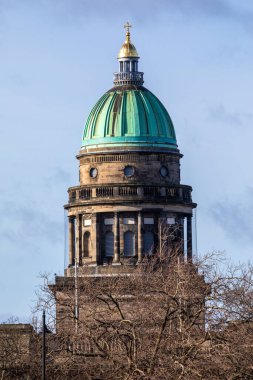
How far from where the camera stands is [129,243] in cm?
15412

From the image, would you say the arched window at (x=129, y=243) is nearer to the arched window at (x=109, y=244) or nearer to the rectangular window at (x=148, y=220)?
the arched window at (x=109, y=244)

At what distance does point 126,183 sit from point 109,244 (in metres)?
3.98

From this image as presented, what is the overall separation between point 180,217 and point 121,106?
785 centimetres

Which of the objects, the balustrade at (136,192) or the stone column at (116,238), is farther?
the balustrade at (136,192)

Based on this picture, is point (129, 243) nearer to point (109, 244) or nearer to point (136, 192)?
point (109, 244)

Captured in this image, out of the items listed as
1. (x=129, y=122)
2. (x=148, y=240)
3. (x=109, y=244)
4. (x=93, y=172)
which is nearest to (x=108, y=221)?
(x=109, y=244)

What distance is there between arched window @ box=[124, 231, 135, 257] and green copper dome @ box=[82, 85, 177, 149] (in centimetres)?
559

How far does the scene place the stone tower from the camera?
15400 centimetres

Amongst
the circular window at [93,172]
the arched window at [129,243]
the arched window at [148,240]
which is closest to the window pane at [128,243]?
the arched window at [129,243]

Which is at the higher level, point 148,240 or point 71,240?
point 71,240

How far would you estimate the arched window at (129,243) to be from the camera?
153875 mm

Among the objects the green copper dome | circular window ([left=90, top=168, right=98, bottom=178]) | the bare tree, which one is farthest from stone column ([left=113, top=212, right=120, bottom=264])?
the bare tree

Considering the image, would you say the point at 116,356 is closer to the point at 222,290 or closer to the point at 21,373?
the point at 222,290

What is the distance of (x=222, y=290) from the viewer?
320 feet
